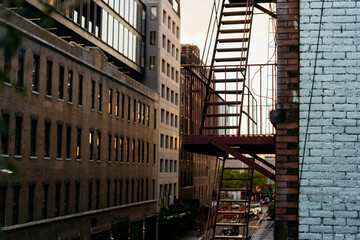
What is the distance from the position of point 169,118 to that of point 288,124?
5899 cm

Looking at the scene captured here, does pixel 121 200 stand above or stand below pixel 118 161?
below

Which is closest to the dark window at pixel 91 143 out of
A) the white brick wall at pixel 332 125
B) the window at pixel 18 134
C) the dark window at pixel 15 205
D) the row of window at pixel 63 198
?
the row of window at pixel 63 198

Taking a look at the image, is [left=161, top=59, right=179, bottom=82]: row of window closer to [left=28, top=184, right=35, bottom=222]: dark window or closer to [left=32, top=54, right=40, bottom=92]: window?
[left=32, top=54, right=40, bottom=92]: window

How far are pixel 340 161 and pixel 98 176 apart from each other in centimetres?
3609

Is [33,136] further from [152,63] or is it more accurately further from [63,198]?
[152,63]

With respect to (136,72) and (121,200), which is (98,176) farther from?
(136,72)

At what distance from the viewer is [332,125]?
314 inches

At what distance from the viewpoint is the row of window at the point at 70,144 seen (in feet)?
98.7

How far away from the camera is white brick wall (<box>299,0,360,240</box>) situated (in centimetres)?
784

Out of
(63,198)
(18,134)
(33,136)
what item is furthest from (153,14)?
(18,134)

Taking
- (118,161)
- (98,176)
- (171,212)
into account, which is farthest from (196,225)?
(98,176)

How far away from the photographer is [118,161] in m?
48.0

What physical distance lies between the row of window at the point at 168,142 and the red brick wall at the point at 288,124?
55364 millimetres

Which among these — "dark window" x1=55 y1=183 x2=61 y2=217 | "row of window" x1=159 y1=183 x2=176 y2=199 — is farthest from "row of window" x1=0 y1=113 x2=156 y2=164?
"row of window" x1=159 y1=183 x2=176 y2=199
